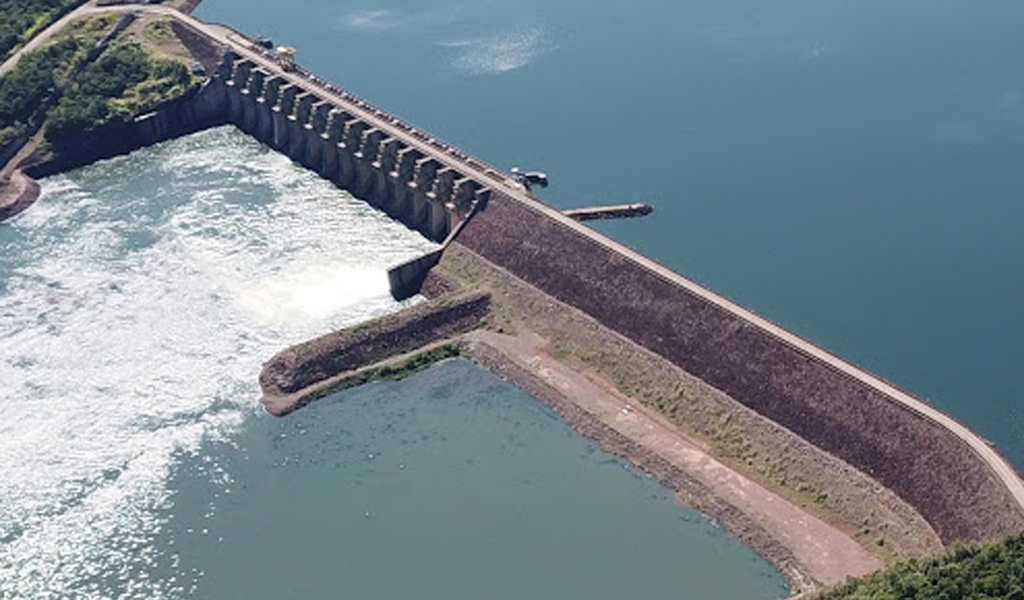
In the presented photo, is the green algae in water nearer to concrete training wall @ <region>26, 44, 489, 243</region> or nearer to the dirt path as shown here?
the dirt path

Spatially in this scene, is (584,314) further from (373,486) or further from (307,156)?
(307,156)

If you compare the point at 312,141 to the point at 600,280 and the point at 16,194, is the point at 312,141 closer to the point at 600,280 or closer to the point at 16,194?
the point at 16,194

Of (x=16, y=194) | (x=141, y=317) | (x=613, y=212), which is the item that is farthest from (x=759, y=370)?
(x=16, y=194)

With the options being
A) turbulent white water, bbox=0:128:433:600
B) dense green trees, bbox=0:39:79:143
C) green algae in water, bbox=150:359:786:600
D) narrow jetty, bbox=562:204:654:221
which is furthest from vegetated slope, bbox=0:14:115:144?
green algae in water, bbox=150:359:786:600

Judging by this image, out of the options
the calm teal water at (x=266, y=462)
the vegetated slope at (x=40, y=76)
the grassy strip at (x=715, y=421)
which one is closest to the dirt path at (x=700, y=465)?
the grassy strip at (x=715, y=421)

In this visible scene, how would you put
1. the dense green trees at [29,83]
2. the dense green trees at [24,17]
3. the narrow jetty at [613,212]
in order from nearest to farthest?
the narrow jetty at [613,212] < the dense green trees at [29,83] < the dense green trees at [24,17]

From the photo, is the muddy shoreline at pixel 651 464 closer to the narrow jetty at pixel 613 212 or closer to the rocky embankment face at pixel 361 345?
the rocky embankment face at pixel 361 345

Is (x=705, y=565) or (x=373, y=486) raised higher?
(x=705, y=565)

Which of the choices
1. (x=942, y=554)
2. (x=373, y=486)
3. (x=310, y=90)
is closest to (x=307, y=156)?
(x=310, y=90)
